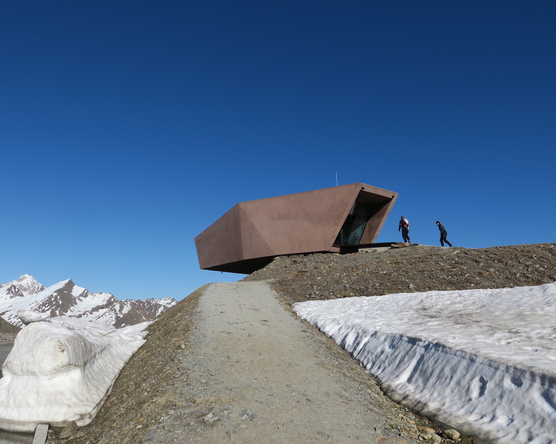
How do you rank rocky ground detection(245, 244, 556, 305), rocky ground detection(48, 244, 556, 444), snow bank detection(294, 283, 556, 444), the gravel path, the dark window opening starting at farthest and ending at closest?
the dark window opening, rocky ground detection(245, 244, 556, 305), rocky ground detection(48, 244, 556, 444), the gravel path, snow bank detection(294, 283, 556, 444)

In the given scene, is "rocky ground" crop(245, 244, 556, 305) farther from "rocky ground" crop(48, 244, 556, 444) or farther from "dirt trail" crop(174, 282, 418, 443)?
"dirt trail" crop(174, 282, 418, 443)

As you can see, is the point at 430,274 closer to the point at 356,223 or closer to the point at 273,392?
the point at 273,392

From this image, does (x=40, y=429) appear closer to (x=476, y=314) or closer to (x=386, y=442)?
(x=386, y=442)

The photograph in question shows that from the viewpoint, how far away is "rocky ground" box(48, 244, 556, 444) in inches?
160

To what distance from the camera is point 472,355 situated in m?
4.43

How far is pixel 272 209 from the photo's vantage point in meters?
25.5

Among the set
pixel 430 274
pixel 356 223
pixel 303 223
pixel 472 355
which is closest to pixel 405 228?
pixel 356 223

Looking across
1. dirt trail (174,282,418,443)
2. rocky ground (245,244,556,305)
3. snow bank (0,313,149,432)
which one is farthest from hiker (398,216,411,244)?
snow bank (0,313,149,432)

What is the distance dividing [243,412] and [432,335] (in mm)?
3440

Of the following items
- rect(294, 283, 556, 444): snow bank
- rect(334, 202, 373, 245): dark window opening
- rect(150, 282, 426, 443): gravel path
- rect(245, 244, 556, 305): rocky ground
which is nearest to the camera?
rect(294, 283, 556, 444): snow bank

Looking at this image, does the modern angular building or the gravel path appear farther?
the modern angular building

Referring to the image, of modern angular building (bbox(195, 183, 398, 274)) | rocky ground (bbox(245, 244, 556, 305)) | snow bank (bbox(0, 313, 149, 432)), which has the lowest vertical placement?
snow bank (bbox(0, 313, 149, 432))

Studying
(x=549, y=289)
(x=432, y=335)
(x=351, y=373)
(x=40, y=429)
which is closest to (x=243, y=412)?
(x=351, y=373)

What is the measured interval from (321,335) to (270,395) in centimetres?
389
